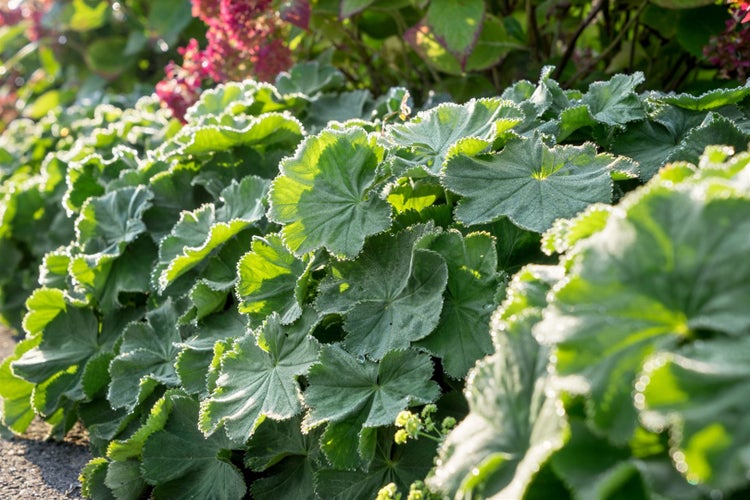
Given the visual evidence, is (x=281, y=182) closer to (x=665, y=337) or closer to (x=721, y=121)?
(x=721, y=121)

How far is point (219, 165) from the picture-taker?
219 cm

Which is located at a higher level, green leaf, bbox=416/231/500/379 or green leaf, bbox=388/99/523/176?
green leaf, bbox=388/99/523/176

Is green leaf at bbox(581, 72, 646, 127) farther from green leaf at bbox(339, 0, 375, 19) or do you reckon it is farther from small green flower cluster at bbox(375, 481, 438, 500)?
green leaf at bbox(339, 0, 375, 19)

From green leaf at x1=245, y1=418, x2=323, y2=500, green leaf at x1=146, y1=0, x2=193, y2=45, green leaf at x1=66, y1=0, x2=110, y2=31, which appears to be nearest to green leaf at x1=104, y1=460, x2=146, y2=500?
green leaf at x1=245, y1=418, x2=323, y2=500

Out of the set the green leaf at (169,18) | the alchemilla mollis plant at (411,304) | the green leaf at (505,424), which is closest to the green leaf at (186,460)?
the alchemilla mollis plant at (411,304)

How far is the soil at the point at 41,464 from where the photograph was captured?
6.15 ft

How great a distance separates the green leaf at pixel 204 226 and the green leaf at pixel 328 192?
29 centimetres

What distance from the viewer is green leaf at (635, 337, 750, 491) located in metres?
0.70

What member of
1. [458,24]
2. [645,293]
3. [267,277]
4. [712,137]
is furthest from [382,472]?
[458,24]

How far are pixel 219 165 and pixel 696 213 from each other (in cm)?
154

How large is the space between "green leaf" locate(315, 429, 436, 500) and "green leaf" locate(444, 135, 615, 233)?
1.23ft

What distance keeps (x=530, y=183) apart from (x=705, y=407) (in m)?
0.73

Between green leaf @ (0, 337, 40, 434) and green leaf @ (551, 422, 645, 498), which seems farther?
green leaf @ (0, 337, 40, 434)

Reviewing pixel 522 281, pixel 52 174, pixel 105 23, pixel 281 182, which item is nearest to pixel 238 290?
pixel 281 182
